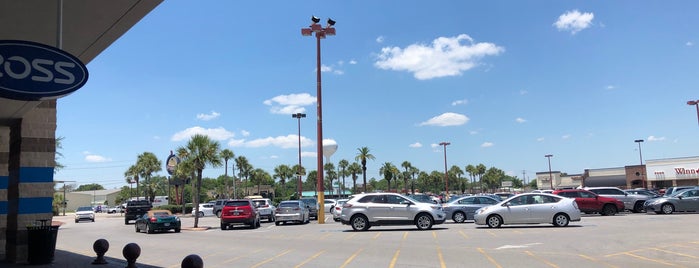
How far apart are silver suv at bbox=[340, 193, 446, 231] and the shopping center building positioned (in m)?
11.9

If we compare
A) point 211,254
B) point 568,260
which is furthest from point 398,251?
point 211,254

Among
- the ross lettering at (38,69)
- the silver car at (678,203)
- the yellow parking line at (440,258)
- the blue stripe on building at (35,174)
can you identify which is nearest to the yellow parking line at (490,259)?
the yellow parking line at (440,258)

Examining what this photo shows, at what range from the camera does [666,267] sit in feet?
31.2

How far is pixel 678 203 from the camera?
2619cm

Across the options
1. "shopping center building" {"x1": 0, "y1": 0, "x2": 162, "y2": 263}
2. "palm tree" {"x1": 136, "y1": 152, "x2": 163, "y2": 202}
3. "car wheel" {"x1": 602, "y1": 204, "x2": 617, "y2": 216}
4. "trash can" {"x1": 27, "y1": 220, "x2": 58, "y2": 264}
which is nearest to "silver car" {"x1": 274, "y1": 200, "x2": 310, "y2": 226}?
"car wheel" {"x1": 602, "y1": 204, "x2": 617, "y2": 216}

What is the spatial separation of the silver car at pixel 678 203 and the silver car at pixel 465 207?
9175 mm

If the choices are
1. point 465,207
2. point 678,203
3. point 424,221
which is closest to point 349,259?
point 424,221

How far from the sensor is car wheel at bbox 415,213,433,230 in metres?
20.5

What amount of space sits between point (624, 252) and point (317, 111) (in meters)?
21.0

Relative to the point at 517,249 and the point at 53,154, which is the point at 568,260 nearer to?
the point at 517,249

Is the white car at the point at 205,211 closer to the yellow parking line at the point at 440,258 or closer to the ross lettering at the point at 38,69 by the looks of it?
the yellow parking line at the point at 440,258

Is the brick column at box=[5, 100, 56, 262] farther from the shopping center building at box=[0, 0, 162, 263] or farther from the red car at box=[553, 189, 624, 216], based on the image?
the red car at box=[553, 189, 624, 216]

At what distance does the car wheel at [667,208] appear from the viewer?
26.1 m

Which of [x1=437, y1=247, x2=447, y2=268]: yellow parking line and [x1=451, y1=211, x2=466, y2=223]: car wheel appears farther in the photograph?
[x1=451, y1=211, x2=466, y2=223]: car wheel
